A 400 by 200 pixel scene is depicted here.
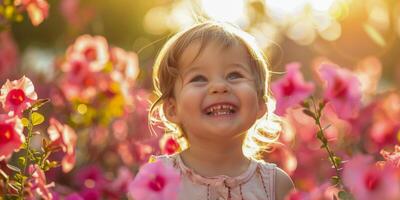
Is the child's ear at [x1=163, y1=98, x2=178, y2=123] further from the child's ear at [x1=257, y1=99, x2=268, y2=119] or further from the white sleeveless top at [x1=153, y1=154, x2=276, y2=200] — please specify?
the child's ear at [x1=257, y1=99, x2=268, y2=119]

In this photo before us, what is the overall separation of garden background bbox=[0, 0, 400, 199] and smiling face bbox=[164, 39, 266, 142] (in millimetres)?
152

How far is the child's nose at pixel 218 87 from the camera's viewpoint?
2.24 meters

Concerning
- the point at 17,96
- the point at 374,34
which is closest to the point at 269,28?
the point at 374,34

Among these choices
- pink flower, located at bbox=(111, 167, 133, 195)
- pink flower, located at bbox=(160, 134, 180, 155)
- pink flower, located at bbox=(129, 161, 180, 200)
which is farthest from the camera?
pink flower, located at bbox=(111, 167, 133, 195)

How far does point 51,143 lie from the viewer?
2.22 meters

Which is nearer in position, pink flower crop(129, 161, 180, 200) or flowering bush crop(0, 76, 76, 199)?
pink flower crop(129, 161, 180, 200)

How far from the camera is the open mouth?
226cm

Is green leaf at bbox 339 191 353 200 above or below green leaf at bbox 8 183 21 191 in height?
above

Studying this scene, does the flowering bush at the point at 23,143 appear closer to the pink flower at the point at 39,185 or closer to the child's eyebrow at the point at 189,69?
the pink flower at the point at 39,185

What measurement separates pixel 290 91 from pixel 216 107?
0.27 metres

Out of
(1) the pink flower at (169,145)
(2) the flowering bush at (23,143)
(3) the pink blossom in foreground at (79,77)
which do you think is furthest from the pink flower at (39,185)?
(3) the pink blossom in foreground at (79,77)

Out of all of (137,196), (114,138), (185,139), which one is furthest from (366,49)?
(137,196)

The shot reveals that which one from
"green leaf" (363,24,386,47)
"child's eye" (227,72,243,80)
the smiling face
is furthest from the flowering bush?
"green leaf" (363,24,386,47)

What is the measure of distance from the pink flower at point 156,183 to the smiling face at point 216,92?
0.48 metres
